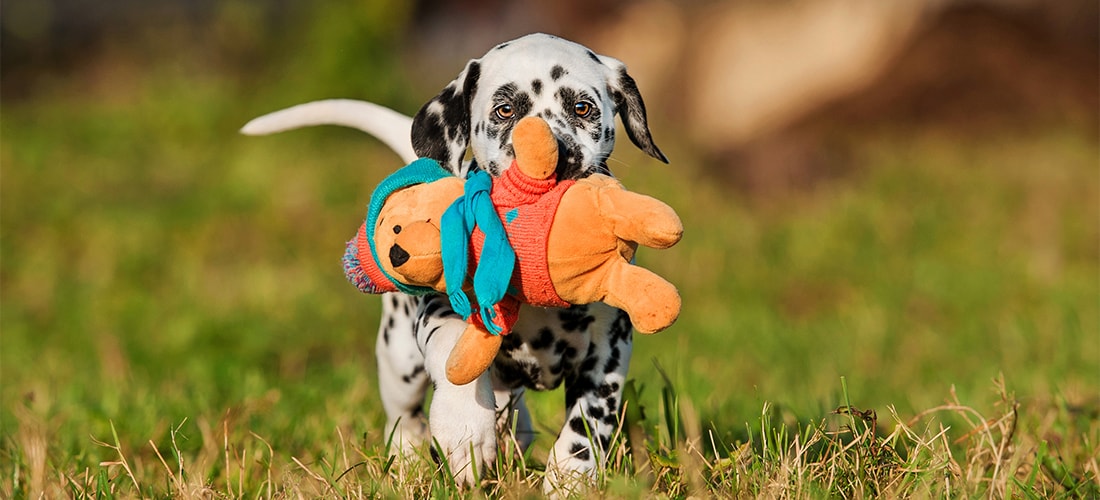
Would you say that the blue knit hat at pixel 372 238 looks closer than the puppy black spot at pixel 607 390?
Yes

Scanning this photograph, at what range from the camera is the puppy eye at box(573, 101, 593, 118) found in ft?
11.9

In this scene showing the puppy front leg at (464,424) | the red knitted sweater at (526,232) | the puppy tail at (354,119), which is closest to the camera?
the red knitted sweater at (526,232)

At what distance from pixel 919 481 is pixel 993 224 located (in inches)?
271

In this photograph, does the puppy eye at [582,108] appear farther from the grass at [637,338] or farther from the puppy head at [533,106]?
the grass at [637,338]

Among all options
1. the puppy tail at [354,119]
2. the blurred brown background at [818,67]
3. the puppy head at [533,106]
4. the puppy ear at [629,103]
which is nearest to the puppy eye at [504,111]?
the puppy head at [533,106]

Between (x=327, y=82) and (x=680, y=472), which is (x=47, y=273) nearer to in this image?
(x=327, y=82)

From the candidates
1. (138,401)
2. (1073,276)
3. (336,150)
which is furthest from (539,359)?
(336,150)

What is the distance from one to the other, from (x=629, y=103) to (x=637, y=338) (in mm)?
3966

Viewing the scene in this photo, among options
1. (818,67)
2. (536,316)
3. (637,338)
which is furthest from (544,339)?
(818,67)

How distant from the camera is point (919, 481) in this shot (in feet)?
10.6

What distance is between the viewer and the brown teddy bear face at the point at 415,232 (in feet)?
9.76

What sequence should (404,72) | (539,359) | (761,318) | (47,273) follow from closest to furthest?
(539,359) → (761,318) → (47,273) → (404,72)

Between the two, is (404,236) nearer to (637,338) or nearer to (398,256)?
(398,256)

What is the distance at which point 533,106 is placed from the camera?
3.62 m
